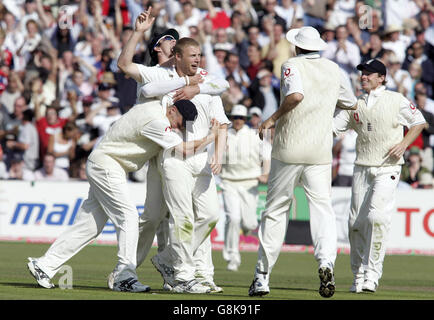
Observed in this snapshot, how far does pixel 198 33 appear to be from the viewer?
24.2 m

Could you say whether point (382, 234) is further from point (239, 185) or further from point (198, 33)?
point (198, 33)

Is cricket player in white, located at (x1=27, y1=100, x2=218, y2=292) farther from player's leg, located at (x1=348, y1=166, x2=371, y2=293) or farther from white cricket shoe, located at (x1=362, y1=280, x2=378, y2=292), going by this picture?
white cricket shoe, located at (x1=362, y1=280, x2=378, y2=292)

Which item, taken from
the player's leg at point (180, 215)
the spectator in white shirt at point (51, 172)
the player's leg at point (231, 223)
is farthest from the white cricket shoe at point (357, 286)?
the spectator in white shirt at point (51, 172)

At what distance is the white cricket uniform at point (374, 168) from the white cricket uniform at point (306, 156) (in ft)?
5.65

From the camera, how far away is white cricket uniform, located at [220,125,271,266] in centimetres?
1809

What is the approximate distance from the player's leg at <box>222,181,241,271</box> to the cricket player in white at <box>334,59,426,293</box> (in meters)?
4.18

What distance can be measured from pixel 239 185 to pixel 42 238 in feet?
16.8

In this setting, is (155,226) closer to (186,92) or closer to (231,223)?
(186,92)

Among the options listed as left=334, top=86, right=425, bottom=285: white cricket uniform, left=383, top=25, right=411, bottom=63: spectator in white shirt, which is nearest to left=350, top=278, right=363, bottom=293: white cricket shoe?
left=334, top=86, right=425, bottom=285: white cricket uniform

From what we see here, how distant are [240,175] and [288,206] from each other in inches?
264

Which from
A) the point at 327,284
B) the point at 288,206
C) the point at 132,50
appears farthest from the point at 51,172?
the point at 327,284

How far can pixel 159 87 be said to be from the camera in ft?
36.8

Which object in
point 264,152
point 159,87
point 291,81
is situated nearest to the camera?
point 159,87
